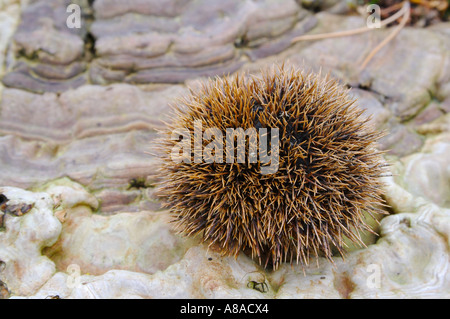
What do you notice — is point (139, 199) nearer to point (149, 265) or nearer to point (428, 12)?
point (149, 265)

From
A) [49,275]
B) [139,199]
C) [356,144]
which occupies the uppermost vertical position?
[356,144]

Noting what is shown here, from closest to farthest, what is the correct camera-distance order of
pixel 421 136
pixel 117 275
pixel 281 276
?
1. pixel 117 275
2. pixel 281 276
3. pixel 421 136

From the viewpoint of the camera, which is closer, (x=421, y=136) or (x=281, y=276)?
(x=281, y=276)

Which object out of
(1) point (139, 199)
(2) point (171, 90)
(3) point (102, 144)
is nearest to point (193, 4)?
(2) point (171, 90)

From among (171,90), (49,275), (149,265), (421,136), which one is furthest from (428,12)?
(49,275)
